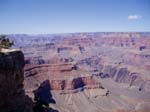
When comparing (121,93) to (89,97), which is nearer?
(89,97)

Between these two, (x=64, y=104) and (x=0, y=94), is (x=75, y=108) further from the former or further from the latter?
(x=0, y=94)

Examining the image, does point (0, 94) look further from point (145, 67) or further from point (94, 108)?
point (145, 67)

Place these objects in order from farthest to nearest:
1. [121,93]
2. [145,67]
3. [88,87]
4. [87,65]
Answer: [87,65]
[145,67]
[121,93]
[88,87]

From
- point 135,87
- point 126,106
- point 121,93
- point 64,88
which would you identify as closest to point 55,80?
point 64,88

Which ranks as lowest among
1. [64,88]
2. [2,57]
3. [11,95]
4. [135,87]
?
[135,87]

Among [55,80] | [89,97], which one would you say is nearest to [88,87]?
[89,97]

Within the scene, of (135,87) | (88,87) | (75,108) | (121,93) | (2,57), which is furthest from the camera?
(135,87)

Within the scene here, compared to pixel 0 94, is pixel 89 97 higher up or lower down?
lower down
